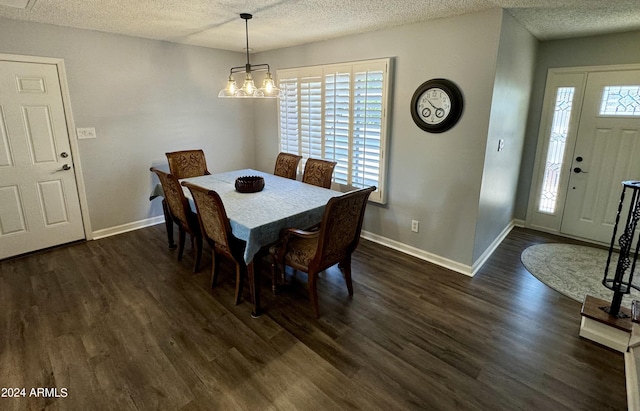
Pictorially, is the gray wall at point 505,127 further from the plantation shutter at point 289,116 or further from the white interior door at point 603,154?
the plantation shutter at point 289,116

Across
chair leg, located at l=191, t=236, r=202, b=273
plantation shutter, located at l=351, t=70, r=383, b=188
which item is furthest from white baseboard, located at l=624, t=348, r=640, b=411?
chair leg, located at l=191, t=236, r=202, b=273

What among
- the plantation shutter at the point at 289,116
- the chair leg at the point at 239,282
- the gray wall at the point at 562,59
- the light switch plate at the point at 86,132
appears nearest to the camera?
the chair leg at the point at 239,282

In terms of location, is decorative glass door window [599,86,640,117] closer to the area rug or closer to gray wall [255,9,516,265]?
gray wall [255,9,516,265]

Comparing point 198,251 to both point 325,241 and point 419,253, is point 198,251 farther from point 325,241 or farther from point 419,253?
point 419,253

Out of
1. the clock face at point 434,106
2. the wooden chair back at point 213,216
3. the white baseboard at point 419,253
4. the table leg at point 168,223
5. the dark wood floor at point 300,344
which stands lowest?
the dark wood floor at point 300,344

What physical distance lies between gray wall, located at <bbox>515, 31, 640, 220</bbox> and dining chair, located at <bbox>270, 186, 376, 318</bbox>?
2941 millimetres

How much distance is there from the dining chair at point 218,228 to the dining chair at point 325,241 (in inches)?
11.3

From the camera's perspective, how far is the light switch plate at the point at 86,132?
3.63 m

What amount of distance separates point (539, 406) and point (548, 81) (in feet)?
12.3

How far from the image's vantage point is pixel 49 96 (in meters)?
3.40

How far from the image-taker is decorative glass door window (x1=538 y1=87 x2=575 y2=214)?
390 cm

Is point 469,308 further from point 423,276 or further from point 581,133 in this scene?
point 581,133

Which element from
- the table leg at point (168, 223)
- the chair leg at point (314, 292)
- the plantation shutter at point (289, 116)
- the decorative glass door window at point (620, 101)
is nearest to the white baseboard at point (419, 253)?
the chair leg at point (314, 292)

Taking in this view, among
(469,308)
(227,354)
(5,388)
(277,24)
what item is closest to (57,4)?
(277,24)
